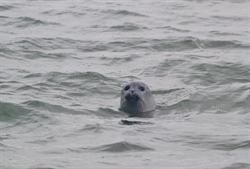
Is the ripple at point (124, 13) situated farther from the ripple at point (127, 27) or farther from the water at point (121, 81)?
the ripple at point (127, 27)

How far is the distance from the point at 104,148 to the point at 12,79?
16.0ft

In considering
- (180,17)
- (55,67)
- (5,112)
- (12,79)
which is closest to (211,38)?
(180,17)

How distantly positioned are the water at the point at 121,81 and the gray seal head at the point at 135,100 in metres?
0.20

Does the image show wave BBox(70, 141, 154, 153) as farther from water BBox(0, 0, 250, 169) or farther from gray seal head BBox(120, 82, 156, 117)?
gray seal head BBox(120, 82, 156, 117)

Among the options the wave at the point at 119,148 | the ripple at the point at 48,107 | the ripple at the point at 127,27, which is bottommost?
the wave at the point at 119,148

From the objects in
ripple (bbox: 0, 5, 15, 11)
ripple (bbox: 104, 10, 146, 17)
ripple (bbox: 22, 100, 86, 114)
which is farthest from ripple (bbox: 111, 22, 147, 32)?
ripple (bbox: 22, 100, 86, 114)

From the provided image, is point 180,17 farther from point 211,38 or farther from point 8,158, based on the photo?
point 8,158

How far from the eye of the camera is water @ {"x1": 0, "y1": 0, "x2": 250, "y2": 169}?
1056cm

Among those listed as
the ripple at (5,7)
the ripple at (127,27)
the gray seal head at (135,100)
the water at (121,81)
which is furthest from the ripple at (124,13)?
the gray seal head at (135,100)

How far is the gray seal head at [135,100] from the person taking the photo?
42.0ft

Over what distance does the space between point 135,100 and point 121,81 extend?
8.55 feet

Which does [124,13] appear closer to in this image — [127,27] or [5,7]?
[127,27]

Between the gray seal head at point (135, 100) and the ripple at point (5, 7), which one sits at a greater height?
the ripple at point (5, 7)

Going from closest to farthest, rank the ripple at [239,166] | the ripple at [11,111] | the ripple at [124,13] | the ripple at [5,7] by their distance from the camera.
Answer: the ripple at [239,166] → the ripple at [11,111] → the ripple at [5,7] → the ripple at [124,13]
